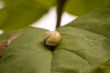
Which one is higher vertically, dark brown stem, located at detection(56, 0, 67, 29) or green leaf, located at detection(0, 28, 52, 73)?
dark brown stem, located at detection(56, 0, 67, 29)

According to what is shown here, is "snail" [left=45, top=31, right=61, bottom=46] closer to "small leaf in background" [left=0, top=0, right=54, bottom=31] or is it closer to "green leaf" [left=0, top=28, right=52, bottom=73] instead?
"green leaf" [left=0, top=28, right=52, bottom=73]

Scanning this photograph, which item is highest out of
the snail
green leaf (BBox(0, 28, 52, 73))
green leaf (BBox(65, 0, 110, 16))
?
green leaf (BBox(65, 0, 110, 16))

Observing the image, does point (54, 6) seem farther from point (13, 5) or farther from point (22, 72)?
point (22, 72)

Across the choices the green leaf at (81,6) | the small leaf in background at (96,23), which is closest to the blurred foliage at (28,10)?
the green leaf at (81,6)

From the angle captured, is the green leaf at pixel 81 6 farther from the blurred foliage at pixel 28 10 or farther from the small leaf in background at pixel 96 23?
the small leaf in background at pixel 96 23

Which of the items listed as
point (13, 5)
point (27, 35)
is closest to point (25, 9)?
point (13, 5)

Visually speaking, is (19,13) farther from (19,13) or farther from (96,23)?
(96,23)

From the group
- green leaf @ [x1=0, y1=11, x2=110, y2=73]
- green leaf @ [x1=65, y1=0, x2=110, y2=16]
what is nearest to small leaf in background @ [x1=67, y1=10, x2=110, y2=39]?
green leaf @ [x1=0, y1=11, x2=110, y2=73]
